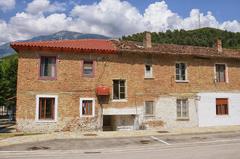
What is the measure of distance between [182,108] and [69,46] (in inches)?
460

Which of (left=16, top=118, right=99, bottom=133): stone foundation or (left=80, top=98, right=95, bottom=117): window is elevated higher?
(left=80, top=98, right=95, bottom=117): window

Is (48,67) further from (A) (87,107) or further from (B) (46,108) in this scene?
(A) (87,107)

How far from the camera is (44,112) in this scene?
76.2 feet

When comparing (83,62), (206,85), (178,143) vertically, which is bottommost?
(178,143)

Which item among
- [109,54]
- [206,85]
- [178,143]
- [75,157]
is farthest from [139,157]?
[206,85]

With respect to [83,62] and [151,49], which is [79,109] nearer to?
[83,62]

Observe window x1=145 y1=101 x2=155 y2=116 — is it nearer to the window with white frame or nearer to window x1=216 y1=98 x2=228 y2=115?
the window with white frame

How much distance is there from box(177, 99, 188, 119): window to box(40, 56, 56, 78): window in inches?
456

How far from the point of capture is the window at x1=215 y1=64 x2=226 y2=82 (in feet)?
95.3

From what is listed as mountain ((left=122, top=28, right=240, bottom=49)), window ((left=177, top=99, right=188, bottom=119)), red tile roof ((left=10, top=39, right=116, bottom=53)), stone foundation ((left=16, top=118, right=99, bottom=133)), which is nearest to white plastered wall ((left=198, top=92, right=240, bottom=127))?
window ((left=177, top=99, right=188, bottom=119))

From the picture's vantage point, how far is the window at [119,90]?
998 inches

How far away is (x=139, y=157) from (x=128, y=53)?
1380 cm

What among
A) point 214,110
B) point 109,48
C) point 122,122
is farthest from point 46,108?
point 214,110

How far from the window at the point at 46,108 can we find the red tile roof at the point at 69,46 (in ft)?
12.8
